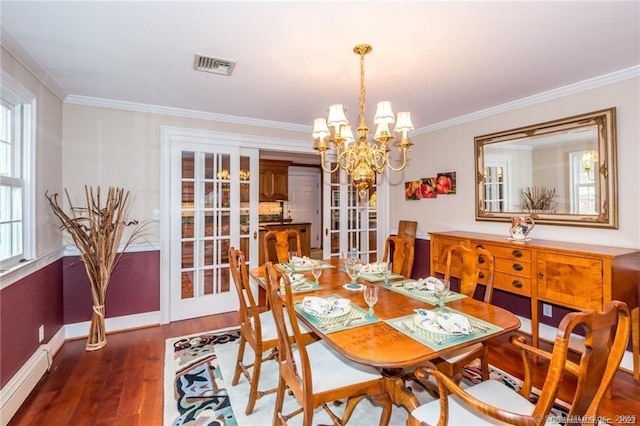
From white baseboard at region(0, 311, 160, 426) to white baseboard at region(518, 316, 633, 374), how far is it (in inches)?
145

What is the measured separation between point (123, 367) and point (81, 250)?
1.13 metres

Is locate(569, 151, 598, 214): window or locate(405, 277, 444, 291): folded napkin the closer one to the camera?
locate(405, 277, 444, 291): folded napkin

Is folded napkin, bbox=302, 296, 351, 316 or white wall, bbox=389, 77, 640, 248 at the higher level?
white wall, bbox=389, 77, 640, 248

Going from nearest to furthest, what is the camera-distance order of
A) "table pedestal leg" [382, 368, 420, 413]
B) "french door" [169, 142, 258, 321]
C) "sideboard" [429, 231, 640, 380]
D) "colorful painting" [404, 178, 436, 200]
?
"table pedestal leg" [382, 368, 420, 413]
"sideboard" [429, 231, 640, 380]
"french door" [169, 142, 258, 321]
"colorful painting" [404, 178, 436, 200]

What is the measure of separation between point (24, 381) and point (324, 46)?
3.10 m

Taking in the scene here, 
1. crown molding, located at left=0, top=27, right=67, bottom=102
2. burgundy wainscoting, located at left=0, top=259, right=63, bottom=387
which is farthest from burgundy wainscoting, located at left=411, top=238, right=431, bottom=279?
crown molding, located at left=0, top=27, right=67, bottom=102

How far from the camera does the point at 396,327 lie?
1564 mm

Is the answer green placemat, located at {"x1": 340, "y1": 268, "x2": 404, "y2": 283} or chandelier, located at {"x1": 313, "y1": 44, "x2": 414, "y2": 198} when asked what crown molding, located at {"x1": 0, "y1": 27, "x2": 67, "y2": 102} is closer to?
chandelier, located at {"x1": 313, "y1": 44, "x2": 414, "y2": 198}

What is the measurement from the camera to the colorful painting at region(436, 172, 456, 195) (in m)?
4.00

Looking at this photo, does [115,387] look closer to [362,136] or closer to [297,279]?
[297,279]

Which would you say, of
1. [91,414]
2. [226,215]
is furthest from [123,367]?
[226,215]

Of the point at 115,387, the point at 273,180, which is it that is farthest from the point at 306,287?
the point at 273,180

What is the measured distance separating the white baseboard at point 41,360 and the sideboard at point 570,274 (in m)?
3.68

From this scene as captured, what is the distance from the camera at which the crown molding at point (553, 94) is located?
2.53m
